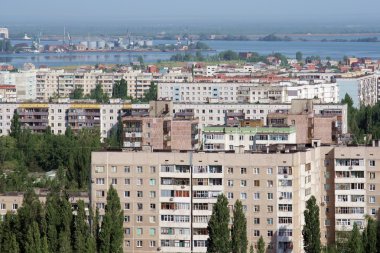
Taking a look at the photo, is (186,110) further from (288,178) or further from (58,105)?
(288,178)

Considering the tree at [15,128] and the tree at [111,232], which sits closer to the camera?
the tree at [111,232]

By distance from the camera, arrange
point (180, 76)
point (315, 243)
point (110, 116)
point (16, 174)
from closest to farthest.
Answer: point (315, 243) → point (16, 174) → point (110, 116) → point (180, 76)

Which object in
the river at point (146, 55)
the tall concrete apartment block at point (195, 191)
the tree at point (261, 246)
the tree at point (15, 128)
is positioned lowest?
the river at point (146, 55)

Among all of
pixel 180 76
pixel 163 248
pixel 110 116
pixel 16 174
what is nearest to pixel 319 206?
pixel 163 248

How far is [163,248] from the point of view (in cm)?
1708

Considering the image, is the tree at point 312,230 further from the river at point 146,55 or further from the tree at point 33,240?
the river at point 146,55

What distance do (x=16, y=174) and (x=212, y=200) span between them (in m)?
8.35

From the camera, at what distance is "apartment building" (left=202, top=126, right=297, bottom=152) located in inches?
835

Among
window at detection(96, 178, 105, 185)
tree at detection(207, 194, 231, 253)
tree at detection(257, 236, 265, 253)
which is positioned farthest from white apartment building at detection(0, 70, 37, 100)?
tree at detection(257, 236, 265, 253)

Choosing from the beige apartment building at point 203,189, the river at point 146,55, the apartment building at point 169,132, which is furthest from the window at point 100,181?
the river at point 146,55

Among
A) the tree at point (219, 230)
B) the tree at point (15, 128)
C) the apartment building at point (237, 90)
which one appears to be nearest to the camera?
the tree at point (219, 230)

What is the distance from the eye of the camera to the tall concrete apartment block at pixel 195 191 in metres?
16.9

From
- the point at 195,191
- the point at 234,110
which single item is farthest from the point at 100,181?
the point at 234,110

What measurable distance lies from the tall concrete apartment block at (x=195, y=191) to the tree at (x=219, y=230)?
658 millimetres
